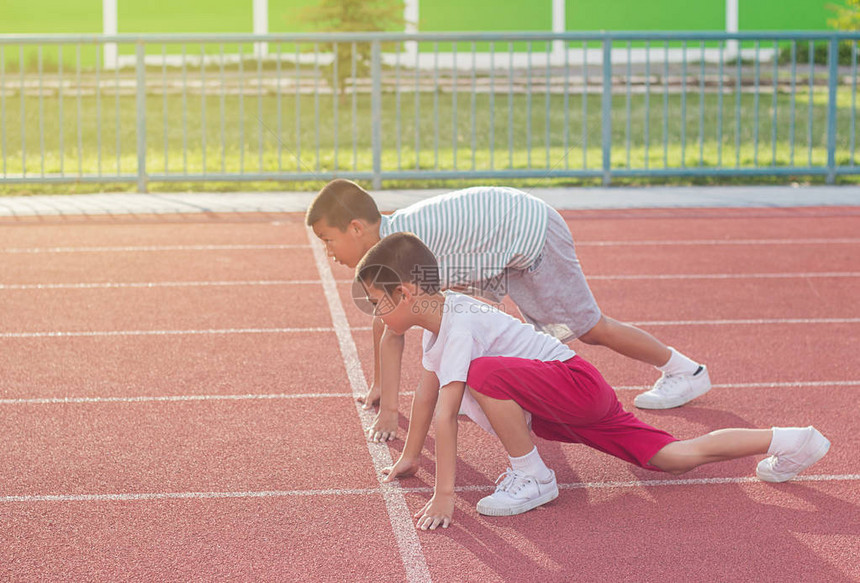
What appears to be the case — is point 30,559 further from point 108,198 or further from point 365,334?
point 108,198

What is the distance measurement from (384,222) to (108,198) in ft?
26.1

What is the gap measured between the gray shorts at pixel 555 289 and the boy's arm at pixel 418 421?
0.96 metres

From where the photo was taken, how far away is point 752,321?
22.2 ft

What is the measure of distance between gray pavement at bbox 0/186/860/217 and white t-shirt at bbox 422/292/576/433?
21.9 feet

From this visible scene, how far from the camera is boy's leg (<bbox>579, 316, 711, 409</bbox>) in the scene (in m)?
4.96

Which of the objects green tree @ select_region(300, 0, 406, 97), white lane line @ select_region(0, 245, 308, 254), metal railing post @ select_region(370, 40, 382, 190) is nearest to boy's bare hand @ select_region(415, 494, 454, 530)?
white lane line @ select_region(0, 245, 308, 254)

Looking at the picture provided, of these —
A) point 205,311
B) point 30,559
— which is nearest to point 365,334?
point 205,311

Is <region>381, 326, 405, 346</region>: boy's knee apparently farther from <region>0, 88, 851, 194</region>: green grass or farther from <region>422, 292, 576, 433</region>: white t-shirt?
<region>0, 88, 851, 194</region>: green grass

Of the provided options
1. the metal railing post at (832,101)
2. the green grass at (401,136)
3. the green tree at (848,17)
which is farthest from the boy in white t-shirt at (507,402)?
the green tree at (848,17)

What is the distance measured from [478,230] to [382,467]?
3.34 ft

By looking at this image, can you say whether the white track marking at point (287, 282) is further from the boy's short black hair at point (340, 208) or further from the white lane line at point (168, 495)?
the white lane line at point (168, 495)

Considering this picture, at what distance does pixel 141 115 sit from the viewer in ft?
38.8

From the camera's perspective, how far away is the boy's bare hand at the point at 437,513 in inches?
145

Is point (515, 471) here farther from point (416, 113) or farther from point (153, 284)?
point (416, 113)
